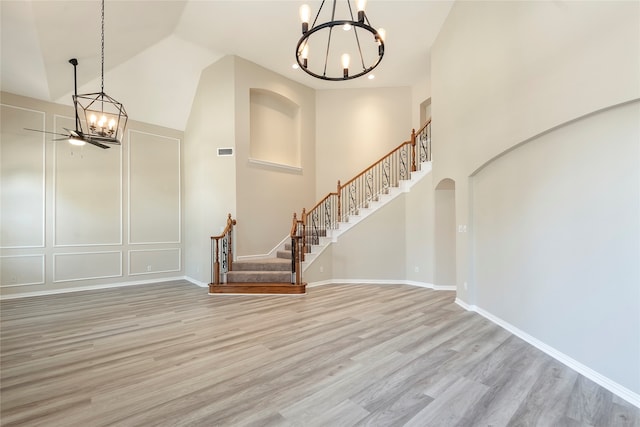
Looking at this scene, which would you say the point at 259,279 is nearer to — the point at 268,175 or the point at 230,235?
the point at 230,235

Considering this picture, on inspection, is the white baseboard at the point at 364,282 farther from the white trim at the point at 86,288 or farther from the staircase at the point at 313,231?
the white trim at the point at 86,288

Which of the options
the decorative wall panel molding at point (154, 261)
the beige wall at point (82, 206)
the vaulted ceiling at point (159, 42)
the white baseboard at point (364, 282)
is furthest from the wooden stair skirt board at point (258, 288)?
the vaulted ceiling at point (159, 42)

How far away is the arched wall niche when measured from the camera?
759 cm

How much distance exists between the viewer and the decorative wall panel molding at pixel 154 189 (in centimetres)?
716

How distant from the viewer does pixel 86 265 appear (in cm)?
649

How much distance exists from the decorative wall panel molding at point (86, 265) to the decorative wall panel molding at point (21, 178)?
1.79ft

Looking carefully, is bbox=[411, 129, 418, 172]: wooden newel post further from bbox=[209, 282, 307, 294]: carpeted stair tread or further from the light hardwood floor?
bbox=[209, 282, 307, 294]: carpeted stair tread

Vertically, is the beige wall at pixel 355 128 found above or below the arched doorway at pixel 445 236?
above

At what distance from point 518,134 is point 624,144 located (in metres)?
1.17

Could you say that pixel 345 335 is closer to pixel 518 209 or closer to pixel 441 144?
pixel 518 209

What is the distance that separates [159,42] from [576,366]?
8548 mm

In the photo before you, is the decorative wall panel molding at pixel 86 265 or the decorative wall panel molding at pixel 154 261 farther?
the decorative wall panel molding at pixel 154 261

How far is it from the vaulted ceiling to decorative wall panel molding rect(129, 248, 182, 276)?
3404 millimetres

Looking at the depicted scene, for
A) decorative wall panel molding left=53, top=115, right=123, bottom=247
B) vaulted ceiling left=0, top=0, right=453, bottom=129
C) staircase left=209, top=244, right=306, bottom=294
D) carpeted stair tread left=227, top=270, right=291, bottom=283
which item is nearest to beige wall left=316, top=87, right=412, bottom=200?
vaulted ceiling left=0, top=0, right=453, bottom=129
